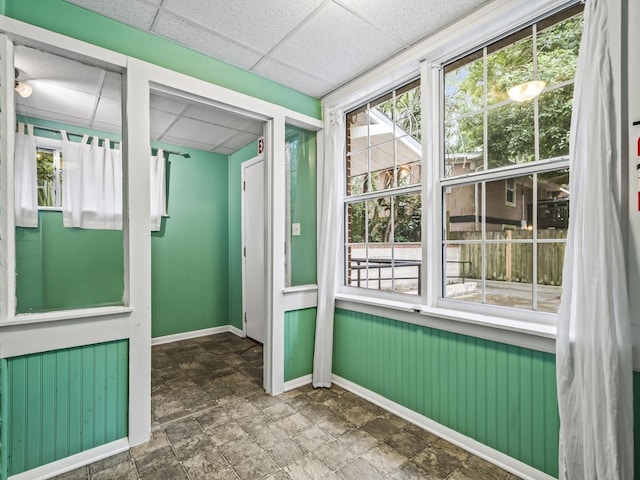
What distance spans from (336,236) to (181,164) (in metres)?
2.57

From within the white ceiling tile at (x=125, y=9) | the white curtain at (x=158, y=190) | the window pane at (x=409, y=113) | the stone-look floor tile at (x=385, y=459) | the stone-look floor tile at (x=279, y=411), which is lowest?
the stone-look floor tile at (x=279, y=411)

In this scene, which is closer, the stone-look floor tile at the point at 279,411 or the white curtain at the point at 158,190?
the stone-look floor tile at the point at 279,411

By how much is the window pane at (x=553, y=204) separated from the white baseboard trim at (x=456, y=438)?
129cm

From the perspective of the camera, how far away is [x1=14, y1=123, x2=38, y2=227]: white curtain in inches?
68.3

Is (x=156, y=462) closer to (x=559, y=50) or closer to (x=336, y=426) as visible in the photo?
(x=336, y=426)

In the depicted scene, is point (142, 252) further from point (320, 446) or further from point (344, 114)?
point (344, 114)

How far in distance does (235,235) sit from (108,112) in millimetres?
2519

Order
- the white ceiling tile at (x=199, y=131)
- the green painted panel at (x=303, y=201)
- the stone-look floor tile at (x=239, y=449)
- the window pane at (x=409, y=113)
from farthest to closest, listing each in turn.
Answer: the white ceiling tile at (x=199, y=131) → the green painted panel at (x=303, y=201) → the window pane at (x=409, y=113) → the stone-look floor tile at (x=239, y=449)

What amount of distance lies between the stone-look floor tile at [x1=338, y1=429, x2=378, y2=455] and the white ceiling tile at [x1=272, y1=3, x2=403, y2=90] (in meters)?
2.72

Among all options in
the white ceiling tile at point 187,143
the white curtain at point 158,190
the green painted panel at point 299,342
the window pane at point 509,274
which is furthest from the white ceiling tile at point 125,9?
the window pane at point 509,274

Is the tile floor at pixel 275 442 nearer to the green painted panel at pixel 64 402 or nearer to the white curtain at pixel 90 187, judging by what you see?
the green painted panel at pixel 64 402

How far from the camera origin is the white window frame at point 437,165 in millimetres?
1714

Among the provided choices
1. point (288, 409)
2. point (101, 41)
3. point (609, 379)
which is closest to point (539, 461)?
point (609, 379)

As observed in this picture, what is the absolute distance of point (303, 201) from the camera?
297cm
